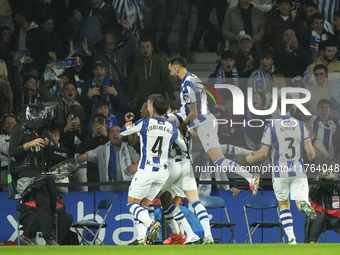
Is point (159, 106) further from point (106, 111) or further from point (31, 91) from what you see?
point (31, 91)

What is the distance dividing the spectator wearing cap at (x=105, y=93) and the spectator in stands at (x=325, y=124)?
305 cm

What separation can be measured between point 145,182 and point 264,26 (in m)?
4.70

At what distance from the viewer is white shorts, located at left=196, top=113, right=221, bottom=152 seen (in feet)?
28.7

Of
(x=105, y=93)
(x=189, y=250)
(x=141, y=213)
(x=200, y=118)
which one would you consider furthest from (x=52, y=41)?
(x=189, y=250)

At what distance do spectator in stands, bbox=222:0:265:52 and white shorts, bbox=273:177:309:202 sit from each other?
3500mm

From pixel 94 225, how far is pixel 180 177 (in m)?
1.73

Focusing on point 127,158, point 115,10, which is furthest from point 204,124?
point 115,10

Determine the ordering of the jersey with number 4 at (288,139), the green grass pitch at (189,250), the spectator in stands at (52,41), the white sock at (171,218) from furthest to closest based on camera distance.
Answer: the spectator in stands at (52,41) < the jersey with number 4 at (288,139) < the white sock at (171,218) < the green grass pitch at (189,250)

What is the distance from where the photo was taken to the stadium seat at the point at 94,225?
854cm

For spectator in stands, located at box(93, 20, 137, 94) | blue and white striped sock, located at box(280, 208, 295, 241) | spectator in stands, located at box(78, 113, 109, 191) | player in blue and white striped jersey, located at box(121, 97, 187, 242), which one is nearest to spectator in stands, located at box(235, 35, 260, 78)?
spectator in stands, located at box(93, 20, 137, 94)

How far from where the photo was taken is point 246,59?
1034cm

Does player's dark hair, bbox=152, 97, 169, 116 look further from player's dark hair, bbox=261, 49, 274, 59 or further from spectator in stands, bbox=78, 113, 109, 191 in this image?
player's dark hair, bbox=261, 49, 274, 59

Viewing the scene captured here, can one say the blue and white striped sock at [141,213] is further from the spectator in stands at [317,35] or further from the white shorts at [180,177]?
the spectator in stands at [317,35]

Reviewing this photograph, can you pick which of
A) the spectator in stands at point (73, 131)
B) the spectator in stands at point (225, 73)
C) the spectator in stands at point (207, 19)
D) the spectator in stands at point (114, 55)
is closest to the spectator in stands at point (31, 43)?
the spectator in stands at point (114, 55)
